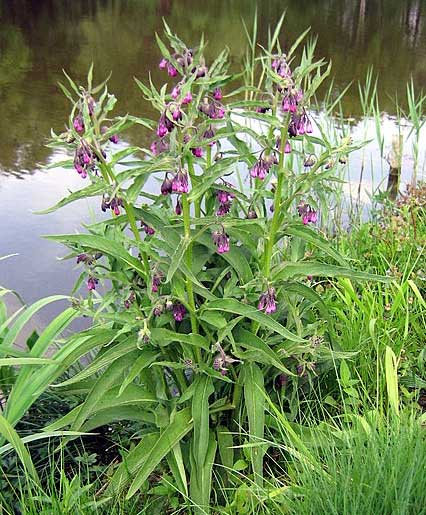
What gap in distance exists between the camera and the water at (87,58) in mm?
4812

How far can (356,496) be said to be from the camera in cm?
145

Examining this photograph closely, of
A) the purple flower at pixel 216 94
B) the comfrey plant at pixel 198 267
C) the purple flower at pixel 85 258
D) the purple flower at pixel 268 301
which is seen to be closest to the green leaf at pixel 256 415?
the comfrey plant at pixel 198 267

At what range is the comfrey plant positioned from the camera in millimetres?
1603

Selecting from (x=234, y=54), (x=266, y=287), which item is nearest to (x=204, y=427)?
(x=266, y=287)

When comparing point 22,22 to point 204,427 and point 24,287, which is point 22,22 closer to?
point 24,287

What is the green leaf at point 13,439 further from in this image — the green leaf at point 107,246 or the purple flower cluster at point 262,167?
the purple flower cluster at point 262,167

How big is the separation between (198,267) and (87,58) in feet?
32.7

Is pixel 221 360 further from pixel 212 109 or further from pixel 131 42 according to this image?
pixel 131 42

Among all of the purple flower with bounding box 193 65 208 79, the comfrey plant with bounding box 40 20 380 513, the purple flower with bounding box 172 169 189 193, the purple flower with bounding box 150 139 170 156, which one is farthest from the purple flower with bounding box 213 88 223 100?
the purple flower with bounding box 172 169 189 193

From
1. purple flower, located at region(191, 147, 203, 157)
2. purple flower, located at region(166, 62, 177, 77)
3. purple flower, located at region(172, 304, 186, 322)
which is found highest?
purple flower, located at region(166, 62, 177, 77)

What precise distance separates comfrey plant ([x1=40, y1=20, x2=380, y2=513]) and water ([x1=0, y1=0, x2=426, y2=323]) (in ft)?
7.01

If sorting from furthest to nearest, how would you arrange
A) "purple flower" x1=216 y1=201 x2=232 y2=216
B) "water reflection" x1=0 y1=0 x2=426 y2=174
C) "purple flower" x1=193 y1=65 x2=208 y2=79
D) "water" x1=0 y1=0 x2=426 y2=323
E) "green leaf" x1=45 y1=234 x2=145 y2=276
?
"water reflection" x1=0 y1=0 x2=426 y2=174, "water" x1=0 y1=0 x2=426 y2=323, "purple flower" x1=216 y1=201 x2=232 y2=216, "green leaf" x1=45 y1=234 x2=145 y2=276, "purple flower" x1=193 y1=65 x2=208 y2=79

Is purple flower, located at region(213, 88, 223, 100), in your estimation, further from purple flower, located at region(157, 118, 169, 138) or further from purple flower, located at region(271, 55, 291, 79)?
purple flower, located at region(157, 118, 169, 138)

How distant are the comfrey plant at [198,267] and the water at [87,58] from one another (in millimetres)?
2138
